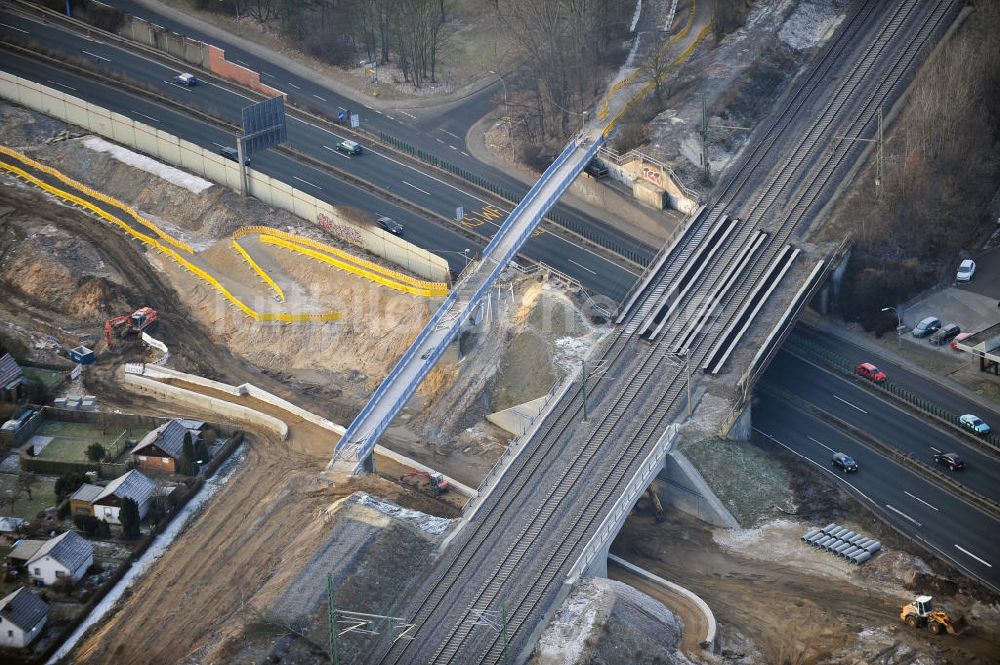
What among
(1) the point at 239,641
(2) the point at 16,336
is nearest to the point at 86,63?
(2) the point at 16,336

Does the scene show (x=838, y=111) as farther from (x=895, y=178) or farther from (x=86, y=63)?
(x=86, y=63)

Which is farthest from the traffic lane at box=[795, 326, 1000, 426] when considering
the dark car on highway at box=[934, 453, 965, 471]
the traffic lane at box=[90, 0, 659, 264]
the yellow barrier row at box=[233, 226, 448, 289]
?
the yellow barrier row at box=[233, 226, 448, 289]

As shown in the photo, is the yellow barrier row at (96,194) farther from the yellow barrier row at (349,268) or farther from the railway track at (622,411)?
the railway track at (622,411)

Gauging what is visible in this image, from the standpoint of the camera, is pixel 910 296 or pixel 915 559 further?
pixel 910 296

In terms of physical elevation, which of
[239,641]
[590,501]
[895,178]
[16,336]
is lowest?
[16,336]

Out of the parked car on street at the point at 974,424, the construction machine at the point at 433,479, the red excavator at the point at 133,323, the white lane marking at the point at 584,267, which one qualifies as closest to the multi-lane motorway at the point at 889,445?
the parked car on street at the point at 974,424

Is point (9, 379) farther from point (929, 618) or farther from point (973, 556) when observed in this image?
point (973, 556)

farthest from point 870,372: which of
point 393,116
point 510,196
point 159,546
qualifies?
point 393,116
